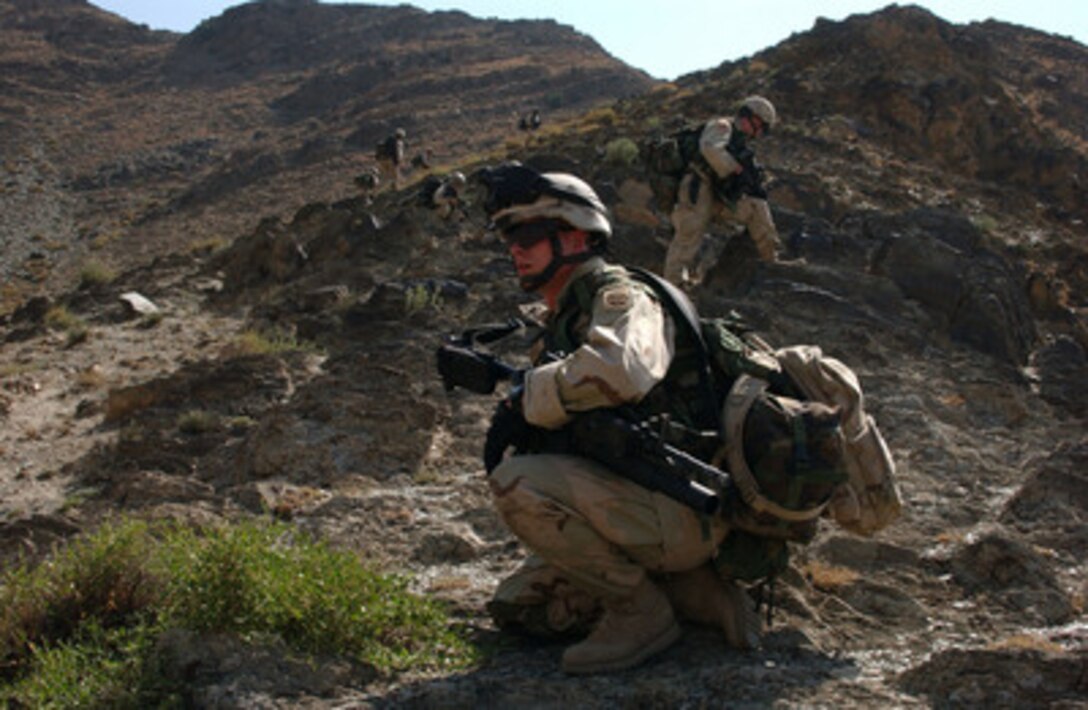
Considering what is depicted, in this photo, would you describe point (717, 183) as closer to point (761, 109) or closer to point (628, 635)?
point (761, 109)

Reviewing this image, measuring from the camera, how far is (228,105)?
52750 mm

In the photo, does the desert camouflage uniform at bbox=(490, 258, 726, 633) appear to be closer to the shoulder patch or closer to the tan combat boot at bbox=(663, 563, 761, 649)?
the shoulder patch

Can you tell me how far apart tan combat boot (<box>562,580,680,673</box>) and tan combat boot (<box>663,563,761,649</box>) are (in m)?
0.15

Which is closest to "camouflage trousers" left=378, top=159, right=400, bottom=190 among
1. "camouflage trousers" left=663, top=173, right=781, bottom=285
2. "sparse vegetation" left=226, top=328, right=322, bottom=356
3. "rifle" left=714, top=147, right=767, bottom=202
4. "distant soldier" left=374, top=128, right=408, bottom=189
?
"distant soldier" left=374, top=128, right=408, bottom=189

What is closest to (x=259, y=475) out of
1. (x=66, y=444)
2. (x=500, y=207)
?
(x=66, y=444)

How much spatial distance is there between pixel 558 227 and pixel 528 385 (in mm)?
644

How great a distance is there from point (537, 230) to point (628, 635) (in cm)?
130

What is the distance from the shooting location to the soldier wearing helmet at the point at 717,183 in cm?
899

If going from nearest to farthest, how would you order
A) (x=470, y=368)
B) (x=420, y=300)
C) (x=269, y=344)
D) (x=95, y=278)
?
(x=470, y=368), (x=420, y=300), (x=269, y=344), (x=95, y=278)

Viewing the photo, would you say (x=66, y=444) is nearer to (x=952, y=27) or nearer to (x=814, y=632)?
(x=814, y=632)

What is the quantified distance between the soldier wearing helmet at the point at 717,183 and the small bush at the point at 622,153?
17.5ft

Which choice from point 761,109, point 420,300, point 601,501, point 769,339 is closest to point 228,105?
point 420,300

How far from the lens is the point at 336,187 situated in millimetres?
30781

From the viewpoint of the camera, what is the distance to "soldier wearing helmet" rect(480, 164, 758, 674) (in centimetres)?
322
